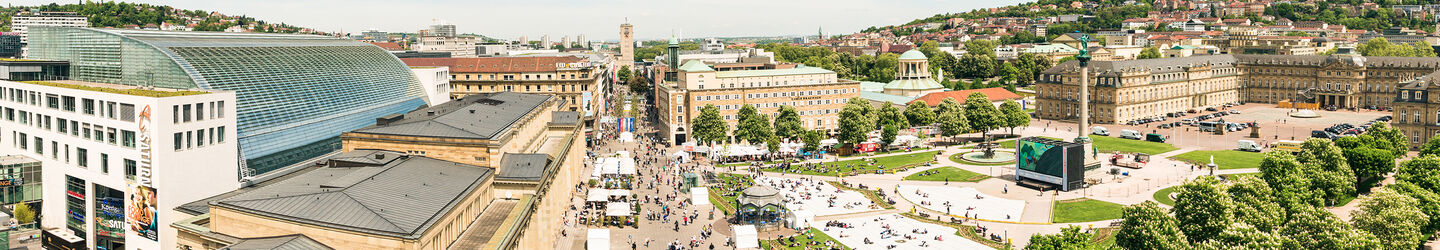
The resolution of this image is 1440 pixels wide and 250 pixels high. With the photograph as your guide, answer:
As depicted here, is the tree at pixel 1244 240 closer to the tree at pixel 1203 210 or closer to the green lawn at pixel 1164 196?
the tree at pixel 1203 210

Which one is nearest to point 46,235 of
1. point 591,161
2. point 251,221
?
point 251,221

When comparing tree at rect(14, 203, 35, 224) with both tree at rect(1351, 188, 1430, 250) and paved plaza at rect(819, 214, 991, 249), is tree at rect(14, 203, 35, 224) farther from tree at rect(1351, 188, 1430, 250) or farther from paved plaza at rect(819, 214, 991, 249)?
tree at rect(1351, 188, 1430, 250)

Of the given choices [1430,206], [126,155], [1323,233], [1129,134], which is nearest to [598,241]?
[126,155]

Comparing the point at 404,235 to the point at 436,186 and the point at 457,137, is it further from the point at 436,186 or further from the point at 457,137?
the point at 457,137

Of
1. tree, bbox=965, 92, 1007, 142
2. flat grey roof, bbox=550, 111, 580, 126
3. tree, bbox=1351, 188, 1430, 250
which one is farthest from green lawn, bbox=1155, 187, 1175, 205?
flat grey roof, bbox=550, 111, 580, 126

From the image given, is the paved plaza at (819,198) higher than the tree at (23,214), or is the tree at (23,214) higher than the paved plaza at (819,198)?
the tree at (23,214)

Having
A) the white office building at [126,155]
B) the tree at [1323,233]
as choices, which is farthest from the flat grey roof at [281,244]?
the tree at [1323,233]
